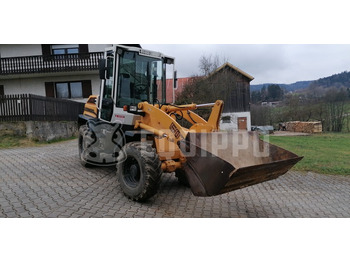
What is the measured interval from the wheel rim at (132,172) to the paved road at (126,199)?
0.33m

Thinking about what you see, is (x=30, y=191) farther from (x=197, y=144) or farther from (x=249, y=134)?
(x=249, y=134)

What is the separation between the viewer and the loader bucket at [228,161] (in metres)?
3.41

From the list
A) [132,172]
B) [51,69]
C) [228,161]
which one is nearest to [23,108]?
[51,69]

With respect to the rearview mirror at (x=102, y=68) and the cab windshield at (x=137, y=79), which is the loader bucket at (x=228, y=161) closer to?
the cab windshield at (x=137, y=79)

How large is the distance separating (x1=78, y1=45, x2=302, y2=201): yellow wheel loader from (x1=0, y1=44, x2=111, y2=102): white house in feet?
42.0

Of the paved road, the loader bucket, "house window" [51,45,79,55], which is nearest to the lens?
the loader bucket

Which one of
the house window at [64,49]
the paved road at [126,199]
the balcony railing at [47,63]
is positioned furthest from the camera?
the house window at [64,49]

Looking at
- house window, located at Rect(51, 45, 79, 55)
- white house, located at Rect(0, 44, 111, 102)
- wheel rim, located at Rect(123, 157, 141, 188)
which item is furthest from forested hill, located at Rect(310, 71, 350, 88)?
wheel rim, located at Rect(123, 157, 141, 188)

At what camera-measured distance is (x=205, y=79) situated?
52.4ft

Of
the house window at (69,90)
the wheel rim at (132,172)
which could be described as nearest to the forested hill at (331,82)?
the house window at (69,90)

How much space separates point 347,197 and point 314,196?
71cm

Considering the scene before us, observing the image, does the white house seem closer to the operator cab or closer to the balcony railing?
the balcony railing

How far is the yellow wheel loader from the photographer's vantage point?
3.64 meters

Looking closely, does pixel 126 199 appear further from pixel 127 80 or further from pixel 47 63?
pixel 47 63
